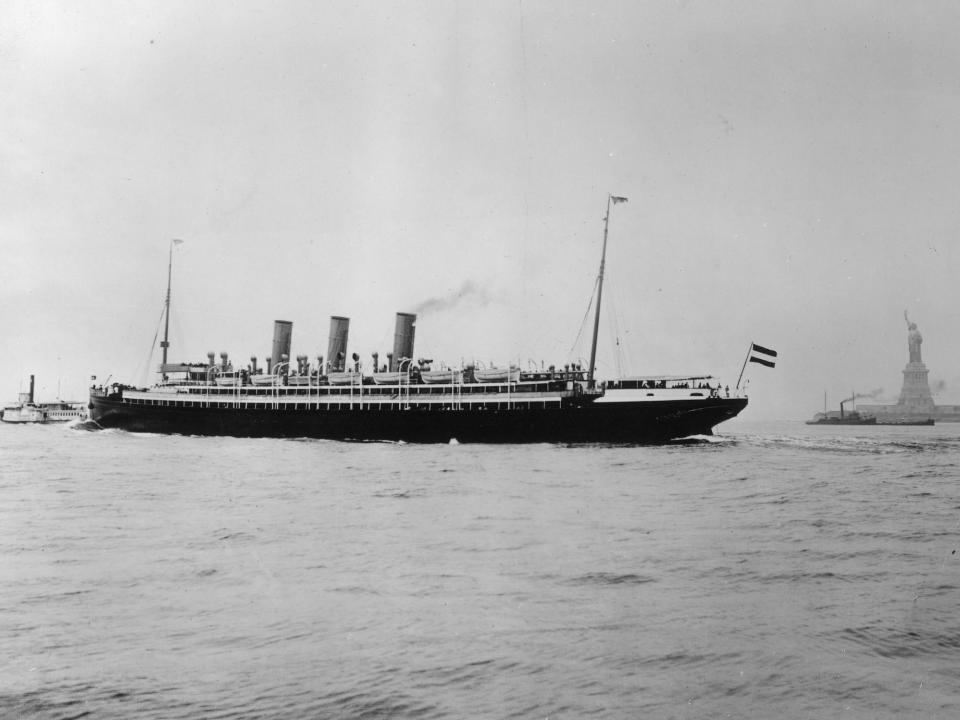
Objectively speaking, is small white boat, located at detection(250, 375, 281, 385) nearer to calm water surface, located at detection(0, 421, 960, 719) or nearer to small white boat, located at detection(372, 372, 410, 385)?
small white boat, located at detection(372, 372, 410, 385)

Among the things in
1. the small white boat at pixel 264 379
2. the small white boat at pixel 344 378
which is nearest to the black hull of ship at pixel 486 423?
the small white boat at pixel 344 378

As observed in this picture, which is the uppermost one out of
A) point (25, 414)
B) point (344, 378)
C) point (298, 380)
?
point (344, 378)

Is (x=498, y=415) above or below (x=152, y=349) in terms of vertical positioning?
below

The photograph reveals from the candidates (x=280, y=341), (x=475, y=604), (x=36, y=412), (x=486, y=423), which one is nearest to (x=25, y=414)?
(x=36, y=412)

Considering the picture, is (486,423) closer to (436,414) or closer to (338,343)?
(436,414)

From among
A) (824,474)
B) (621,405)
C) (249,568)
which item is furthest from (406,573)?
(621,405)

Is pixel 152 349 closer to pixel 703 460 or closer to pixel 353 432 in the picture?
pixel 353 432

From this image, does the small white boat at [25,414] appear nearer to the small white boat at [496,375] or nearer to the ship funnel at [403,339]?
the ship funnel at [403,339]

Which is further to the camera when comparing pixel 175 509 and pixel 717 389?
pixel 717 389
